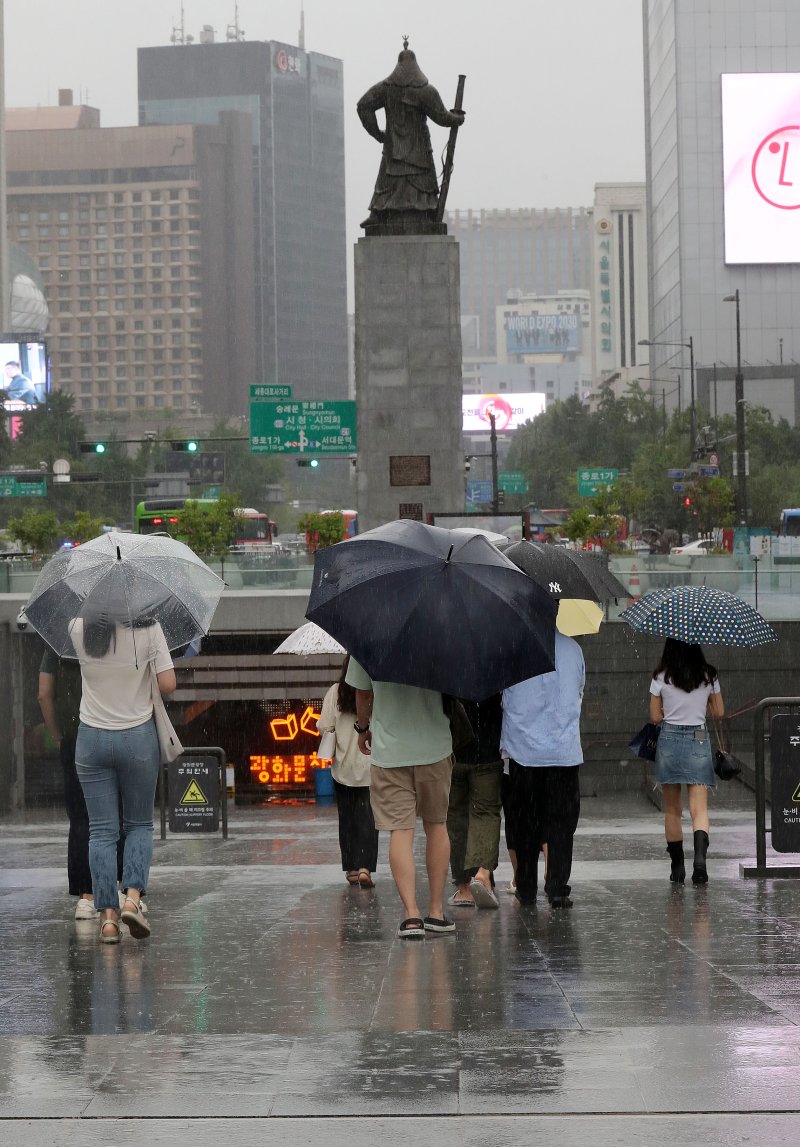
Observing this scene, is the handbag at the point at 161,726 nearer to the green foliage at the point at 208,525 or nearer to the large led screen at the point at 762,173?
the green foliage at the point at 208,525

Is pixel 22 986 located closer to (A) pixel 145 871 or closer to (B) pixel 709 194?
(A) pixel 145 871

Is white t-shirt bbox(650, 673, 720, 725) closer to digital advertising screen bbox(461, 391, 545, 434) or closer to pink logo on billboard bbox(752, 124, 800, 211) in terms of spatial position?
pink logo on billboard bbox(752, 124, 800, 211)

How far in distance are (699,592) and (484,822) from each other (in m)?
2.23

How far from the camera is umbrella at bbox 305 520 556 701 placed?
25.8 feet

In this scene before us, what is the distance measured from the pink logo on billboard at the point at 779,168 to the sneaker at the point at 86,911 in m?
101

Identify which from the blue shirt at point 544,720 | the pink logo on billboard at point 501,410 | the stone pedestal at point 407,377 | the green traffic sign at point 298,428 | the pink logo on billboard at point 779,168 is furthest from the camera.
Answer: the pink logo on billboard at point 501,410

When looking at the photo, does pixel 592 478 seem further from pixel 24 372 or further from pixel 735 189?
pixel 24 372

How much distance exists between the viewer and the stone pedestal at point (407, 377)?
78.9 ft

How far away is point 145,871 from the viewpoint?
8.52 m

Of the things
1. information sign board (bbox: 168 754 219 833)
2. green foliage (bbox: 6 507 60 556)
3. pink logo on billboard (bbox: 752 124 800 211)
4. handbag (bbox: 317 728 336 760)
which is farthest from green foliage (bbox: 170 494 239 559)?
pink logo on billboard (bbox: 752 124 800 211)

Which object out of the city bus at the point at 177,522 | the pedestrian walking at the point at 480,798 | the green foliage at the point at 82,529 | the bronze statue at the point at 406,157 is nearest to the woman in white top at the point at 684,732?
the pedestrian walking at the point at 480,798

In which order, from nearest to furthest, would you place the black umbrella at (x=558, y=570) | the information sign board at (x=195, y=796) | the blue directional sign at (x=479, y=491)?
1. the black umbrella at (x=558, y=570)
2. the information sign board at (x=195, y=796)
3. the blue directional sign at (x=479, y=491)

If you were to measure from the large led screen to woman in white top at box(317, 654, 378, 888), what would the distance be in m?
98.8

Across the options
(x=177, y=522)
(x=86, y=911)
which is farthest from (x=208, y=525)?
(x=86, y=911)
